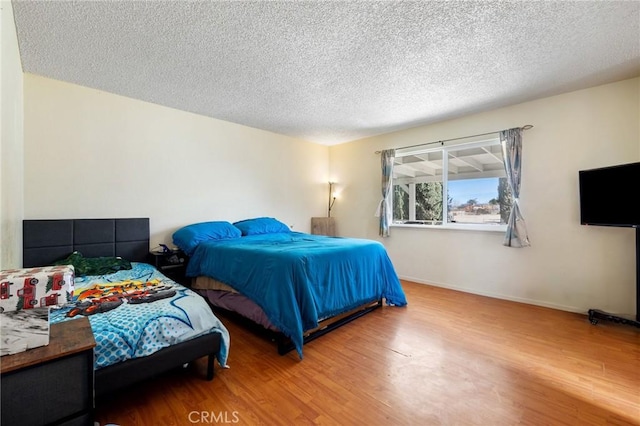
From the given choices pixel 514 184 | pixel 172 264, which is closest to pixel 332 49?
pixel 514 184

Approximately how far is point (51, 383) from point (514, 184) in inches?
169

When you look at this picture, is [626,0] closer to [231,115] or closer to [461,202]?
[461,202]

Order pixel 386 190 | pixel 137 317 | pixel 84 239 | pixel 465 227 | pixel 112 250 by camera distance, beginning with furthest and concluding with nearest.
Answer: pixel 386 190
pixel 465 227
pixel 112 250
pixel 84 239
pixel 137 317

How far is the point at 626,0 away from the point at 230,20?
2.65m

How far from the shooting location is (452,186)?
4008mm

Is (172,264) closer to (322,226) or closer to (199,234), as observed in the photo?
(199,234)

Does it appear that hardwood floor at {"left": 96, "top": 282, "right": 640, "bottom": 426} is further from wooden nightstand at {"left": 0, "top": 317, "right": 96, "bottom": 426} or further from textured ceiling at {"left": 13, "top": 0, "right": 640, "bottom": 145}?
textured ceiling at {"left": 13, "top": 0, "right": 640, "bottom": 145}

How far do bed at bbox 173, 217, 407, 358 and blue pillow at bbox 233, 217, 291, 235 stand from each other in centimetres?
35

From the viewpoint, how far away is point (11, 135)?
1853mm

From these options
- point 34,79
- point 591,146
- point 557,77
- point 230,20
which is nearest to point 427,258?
point 591,146

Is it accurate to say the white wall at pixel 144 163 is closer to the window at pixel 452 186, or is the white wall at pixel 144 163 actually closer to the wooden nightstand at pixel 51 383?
the window at pixel 452 186

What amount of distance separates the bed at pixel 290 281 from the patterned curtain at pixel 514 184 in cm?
159

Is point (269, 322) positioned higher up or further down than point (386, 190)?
further down

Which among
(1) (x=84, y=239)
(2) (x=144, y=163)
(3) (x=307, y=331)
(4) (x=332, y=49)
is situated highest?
(4) (x=332, y=49)
